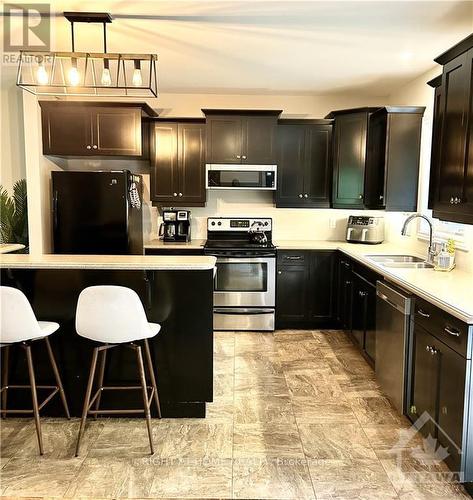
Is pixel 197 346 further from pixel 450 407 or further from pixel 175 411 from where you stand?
pixel 450 407

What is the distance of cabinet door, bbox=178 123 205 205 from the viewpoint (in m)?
4.87

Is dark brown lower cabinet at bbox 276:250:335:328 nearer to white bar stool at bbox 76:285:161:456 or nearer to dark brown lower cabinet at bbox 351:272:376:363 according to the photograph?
dark brown lower cabinet at bbox 351:272:376:363

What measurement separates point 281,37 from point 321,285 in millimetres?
2604

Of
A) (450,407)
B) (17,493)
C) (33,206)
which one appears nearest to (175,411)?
(17,493)

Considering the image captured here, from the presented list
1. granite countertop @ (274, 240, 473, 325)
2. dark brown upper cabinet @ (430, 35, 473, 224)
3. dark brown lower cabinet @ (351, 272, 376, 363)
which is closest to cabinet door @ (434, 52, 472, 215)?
dark brown upper cabinet @ (430, 35, 473, 224)

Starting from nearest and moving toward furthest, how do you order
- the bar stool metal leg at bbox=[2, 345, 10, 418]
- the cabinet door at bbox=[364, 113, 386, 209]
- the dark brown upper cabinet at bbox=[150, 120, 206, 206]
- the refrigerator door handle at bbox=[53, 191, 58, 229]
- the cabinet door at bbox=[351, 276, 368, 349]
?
the bar stool metal leg at bbox=[2, 345, 10, 418] → the cabinet door at bbox=[351, 276, 368, 349] → the cabinet door at bbox=[364, 113, 386, 209] → the refrigerator door handle at bbox=[53, 191, 58, 229] → the dark brown upper cabinet at bbox=[150, 120, 206, 206]

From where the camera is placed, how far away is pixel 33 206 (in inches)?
172

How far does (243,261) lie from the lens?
469 centimetres

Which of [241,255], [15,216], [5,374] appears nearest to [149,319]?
[5,374]

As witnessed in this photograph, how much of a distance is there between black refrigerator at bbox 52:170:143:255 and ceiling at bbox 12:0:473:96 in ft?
4.05

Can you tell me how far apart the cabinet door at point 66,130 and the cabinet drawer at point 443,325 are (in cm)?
363

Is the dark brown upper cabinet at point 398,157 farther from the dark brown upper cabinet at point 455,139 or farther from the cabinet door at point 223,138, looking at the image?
the cabinet door at point 223,138

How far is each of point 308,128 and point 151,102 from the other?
1.86 metres

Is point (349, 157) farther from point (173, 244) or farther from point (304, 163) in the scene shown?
point (173, 244)
